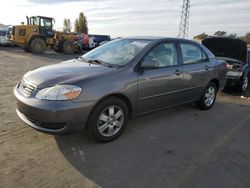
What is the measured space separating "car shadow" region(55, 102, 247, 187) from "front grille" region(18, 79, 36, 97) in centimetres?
85

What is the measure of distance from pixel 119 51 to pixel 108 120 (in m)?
1.41

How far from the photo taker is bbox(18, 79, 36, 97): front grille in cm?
407

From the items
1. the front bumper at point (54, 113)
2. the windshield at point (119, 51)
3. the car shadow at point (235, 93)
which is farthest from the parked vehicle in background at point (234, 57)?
the front bumper at point (54, 113)

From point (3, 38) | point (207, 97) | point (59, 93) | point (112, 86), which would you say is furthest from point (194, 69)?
point (3, 38)

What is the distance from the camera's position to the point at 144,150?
13.9 ft

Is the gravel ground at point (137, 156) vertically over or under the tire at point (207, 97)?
under

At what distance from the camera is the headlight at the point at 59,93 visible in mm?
3861

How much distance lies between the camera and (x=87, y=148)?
13.7 feet

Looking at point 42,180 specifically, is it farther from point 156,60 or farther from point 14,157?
point 156,60

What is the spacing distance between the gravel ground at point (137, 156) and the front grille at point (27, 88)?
0.74 m

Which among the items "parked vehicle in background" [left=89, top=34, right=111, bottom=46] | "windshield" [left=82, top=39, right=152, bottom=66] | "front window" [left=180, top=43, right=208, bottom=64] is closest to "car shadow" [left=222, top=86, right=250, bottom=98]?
"front window" [left=180, top=43, right=208, bottom=64]

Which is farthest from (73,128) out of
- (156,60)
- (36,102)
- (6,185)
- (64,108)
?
(156,60)

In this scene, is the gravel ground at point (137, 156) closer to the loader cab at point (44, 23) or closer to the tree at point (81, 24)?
the loader cab at point (44, 23)

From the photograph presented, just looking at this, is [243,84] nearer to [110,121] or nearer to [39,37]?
[110,121]
